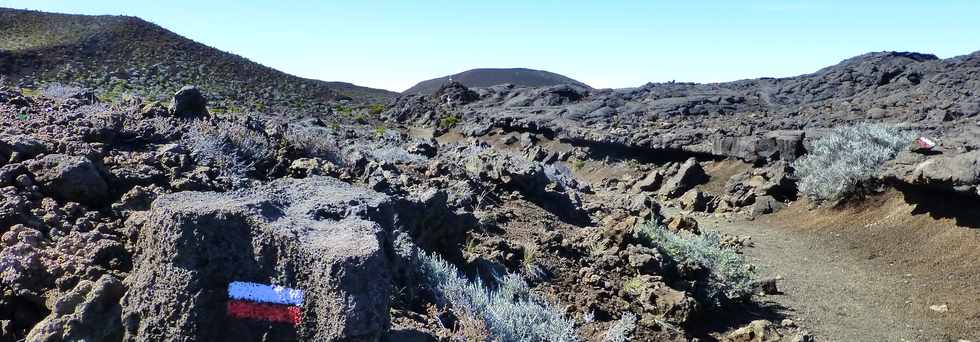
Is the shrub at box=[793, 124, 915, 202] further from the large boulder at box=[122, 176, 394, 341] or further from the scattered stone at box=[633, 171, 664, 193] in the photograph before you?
the large boulder at box=[122, 176, 394, 341]

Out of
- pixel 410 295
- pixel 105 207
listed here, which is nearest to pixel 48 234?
pixel 105 207

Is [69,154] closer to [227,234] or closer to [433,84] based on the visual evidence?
[227,234]

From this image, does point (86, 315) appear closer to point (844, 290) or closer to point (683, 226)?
point (844, 290)

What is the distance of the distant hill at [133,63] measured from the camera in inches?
1356

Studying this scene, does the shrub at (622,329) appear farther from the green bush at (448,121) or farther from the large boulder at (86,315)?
the green bush at (448,121)

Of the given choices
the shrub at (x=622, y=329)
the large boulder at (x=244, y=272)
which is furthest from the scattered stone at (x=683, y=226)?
the large boulder at (x=244, y=272)

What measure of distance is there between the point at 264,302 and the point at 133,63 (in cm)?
4424

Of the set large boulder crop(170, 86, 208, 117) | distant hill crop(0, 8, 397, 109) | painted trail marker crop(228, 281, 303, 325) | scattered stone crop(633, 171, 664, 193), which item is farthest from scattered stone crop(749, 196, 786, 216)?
distant hill crop(0, 8, 397, 109)

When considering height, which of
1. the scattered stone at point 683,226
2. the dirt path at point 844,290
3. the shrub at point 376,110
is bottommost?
the dirt path at point 844,290

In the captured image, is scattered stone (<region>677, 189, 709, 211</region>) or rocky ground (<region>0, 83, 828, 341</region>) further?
scattered stone (<region>677, 189, 709, 211</region>)

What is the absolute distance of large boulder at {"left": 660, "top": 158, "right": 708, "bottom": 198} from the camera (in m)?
13.2

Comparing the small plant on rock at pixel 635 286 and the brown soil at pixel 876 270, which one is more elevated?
the small plant on rock at pixel 635 286

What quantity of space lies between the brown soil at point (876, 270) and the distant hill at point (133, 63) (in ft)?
88.4

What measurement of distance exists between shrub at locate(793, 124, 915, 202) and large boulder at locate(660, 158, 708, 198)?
2.39 meters
